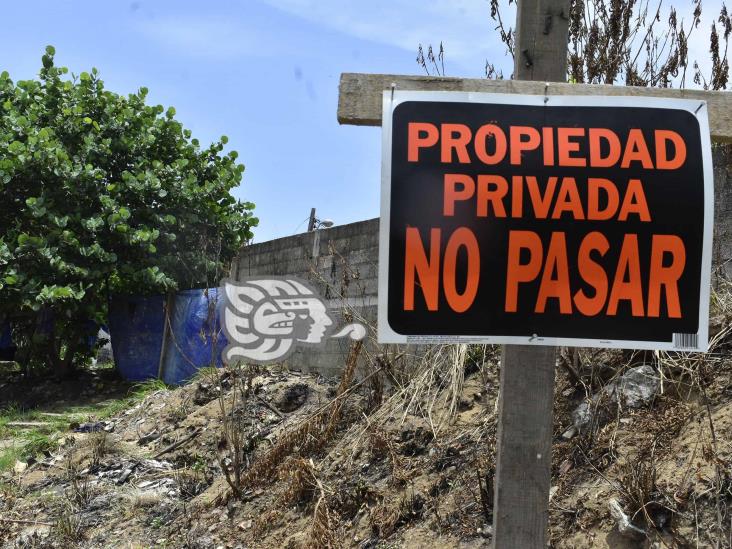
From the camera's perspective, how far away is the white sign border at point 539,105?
2.43m

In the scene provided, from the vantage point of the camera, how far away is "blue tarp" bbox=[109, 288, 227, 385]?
37.8 ft

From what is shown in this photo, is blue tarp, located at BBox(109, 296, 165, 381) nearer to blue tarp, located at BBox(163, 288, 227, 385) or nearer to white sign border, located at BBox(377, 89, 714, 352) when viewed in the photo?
blue tarp, located at BBox(163, 288, 227, 385)

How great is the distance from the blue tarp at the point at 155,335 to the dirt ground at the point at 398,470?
151 inches

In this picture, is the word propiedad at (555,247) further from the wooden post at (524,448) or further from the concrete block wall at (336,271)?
the concrete block wall at (336,271)

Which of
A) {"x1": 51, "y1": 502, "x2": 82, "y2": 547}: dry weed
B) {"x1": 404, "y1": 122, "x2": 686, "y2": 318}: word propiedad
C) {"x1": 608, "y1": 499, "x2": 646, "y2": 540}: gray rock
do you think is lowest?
{"x1": 51, "y1": 502, "x2": 82, "y2": 547}: dry weed

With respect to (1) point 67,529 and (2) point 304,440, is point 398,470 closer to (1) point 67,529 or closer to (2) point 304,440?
(2) point 304,440

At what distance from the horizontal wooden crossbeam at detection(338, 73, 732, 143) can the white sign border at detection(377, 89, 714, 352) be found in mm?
28

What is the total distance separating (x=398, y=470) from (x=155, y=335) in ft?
28.0

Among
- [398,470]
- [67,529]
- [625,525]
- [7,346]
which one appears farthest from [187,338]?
[625,525]

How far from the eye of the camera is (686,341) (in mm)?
2441

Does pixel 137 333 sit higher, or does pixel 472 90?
pixel 472 90

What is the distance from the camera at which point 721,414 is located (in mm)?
3922

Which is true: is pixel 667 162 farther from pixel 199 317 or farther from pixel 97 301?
pixel 97 301

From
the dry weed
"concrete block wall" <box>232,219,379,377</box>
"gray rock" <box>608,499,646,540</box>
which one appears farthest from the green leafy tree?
"gray rock" <box>608,499,646,540</box>
